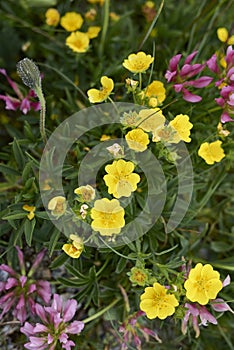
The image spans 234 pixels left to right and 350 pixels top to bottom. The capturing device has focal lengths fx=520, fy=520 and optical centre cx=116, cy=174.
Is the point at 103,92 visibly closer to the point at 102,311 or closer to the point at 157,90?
the point at 157,90

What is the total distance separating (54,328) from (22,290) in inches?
6.3

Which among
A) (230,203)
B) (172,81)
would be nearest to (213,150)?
(172,81)

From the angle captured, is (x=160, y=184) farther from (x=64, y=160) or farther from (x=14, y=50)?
(x=14, y=50)

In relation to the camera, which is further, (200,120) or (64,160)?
(200,120)

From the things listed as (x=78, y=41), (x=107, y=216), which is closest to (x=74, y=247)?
(x=107, y=216)

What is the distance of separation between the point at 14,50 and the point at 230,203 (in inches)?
33.5

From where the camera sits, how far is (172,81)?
134cm

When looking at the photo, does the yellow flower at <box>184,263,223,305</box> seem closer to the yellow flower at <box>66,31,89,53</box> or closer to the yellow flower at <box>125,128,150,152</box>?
the yellow flower at <box>125,128,150,152</box>

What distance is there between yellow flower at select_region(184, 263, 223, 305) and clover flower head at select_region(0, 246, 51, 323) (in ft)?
1.30

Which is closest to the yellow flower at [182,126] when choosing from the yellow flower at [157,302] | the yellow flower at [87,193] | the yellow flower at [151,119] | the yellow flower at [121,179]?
the yellow flower at [151,119]

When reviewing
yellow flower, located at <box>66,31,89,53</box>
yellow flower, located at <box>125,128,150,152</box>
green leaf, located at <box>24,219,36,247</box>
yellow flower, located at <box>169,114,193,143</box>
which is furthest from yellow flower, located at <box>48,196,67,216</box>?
yellow flower, located at <box>66,31,89,53</box>

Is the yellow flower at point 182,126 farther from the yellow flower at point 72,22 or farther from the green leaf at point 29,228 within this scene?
the yellow flower at point 72,22

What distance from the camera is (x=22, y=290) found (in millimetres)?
1314

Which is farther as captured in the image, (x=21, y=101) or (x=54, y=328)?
(x=21, y=101)
